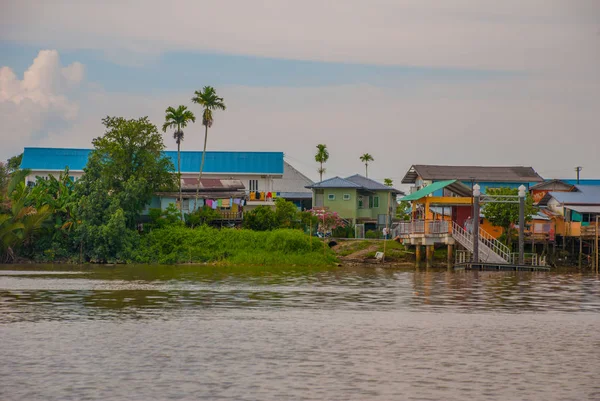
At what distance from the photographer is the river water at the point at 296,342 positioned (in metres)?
17.0

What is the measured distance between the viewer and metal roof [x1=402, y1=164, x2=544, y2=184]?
8388 cm

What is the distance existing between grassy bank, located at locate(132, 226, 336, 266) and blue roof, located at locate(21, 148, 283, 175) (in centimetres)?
2249

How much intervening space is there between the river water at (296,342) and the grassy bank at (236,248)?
2367 cm

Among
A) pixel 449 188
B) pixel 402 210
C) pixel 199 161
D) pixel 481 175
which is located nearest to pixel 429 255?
pixel 449 188

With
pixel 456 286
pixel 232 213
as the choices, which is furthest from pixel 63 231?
pixel 456 286

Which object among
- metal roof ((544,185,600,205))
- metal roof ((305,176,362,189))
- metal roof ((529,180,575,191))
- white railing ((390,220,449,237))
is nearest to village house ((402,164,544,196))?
metal roof ((529,180,575,191))

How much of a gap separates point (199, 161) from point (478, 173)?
95.5 feet

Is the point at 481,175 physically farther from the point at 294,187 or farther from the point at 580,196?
the point at 294,187

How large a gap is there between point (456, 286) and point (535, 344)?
2109 centimetres

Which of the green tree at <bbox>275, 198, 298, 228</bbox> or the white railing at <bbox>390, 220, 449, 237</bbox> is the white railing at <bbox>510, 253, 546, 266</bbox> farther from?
the green tree at <bbox>275, 198, 298, 228</bbox>

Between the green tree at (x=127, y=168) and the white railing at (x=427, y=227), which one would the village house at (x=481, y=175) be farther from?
the green tree at (x=127, y=168)

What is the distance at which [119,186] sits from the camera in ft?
225

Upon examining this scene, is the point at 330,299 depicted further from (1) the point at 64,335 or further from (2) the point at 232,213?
(2) the point at 232,213

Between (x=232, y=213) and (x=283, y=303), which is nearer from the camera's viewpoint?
(x=283, y=303)
